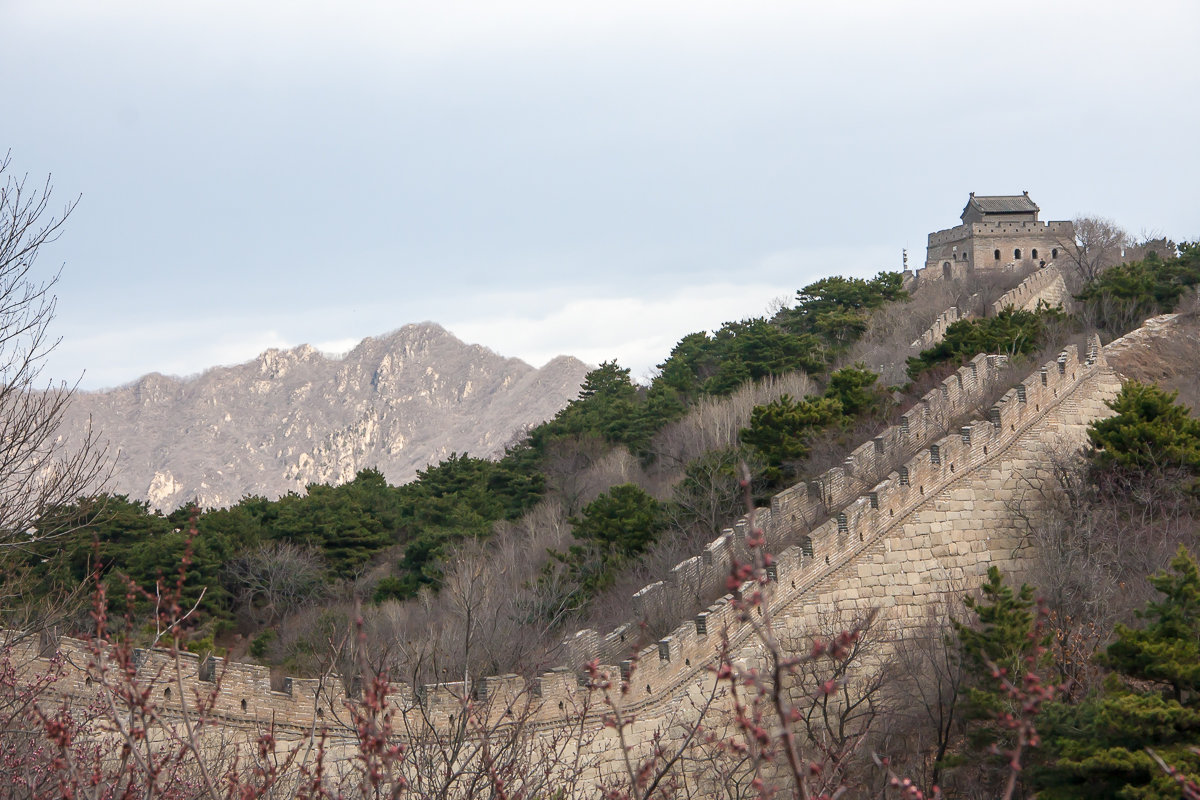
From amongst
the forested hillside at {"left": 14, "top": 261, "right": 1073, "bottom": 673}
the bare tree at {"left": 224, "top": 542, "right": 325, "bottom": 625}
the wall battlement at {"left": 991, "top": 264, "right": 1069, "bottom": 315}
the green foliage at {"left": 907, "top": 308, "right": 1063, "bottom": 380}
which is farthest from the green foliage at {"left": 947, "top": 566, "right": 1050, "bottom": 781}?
the wall battlement at {"left": 991, "top": 264, "right": 1069, "bottom": 315}

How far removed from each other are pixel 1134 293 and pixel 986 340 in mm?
6281

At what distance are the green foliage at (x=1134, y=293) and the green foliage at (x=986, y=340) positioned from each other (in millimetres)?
1374

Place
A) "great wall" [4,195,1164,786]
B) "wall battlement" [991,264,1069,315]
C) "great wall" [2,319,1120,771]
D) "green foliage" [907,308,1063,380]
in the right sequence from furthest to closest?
"wall battlement" [991,264,1069,315]
"green foliage" [907,308,1063,380]
"great wall" [2,319,1120,771]
"great wall" [4,195,1164,786]

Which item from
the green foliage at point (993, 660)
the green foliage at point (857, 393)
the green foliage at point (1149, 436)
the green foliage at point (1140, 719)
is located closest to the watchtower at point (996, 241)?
the green foliage at point (857, 393)

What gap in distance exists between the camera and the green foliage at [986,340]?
90.7 ft

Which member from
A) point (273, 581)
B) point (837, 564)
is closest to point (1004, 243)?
point (273, 581)

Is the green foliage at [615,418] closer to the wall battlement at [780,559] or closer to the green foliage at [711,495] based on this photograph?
the green foliage at [711,495]

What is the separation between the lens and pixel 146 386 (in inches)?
3219

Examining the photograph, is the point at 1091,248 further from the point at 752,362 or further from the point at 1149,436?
the point at 1149,436

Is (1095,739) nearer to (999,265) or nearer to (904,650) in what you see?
(904,650)

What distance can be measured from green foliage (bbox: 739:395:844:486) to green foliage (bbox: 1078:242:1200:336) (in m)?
Result: 7.77

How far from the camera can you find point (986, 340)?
2788 centimetres

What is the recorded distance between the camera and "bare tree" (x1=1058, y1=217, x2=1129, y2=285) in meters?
43.8

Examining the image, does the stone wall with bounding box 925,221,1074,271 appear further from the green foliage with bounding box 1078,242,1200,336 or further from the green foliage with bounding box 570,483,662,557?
the green foliage with bounding box 570,483,662,557
